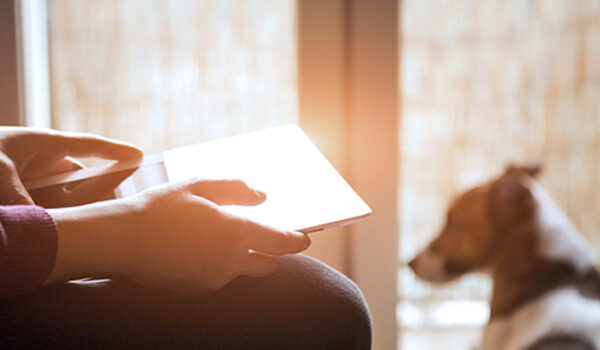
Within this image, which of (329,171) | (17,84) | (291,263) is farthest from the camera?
(17,84)

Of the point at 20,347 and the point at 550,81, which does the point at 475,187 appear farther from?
the point at 20,347

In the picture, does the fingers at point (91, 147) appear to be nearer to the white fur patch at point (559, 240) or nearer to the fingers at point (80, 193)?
the fingers at point (80, 193)

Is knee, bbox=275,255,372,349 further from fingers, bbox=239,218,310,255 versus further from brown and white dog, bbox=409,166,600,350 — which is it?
brown and white dog, bbox=409,166,600,350

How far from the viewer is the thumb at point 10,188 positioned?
0.52 metres

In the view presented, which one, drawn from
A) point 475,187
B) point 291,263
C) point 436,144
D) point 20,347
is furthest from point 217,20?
point 20,347

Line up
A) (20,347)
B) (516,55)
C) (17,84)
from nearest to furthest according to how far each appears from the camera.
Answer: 1. (20,347)
2. (17,84)
3. (516,55)

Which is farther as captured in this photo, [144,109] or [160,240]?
[144,109]

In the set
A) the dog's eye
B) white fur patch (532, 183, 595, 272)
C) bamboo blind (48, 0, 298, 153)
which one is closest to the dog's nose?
the dog's eye

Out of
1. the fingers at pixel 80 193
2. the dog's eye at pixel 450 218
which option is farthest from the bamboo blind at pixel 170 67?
the fingers at pixel 80 193

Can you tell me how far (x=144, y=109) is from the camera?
1.18 metres

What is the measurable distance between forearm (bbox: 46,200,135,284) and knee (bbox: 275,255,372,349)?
0.14 meters

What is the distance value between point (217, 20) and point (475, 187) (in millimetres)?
701

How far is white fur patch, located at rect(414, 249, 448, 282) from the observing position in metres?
1.18

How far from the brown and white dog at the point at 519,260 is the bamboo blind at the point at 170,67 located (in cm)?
47
